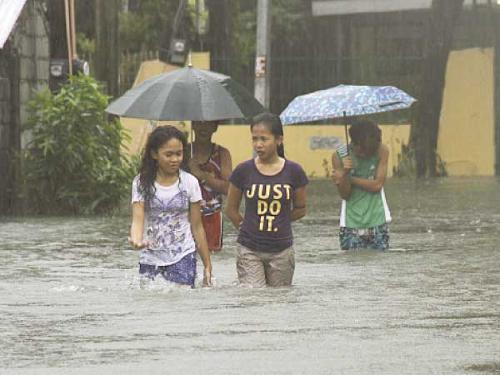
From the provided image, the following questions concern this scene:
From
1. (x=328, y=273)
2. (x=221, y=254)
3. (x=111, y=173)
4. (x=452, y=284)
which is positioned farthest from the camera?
(x=111, y=173)

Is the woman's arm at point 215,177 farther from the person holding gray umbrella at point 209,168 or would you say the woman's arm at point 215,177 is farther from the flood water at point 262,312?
the flood water at point 262,312

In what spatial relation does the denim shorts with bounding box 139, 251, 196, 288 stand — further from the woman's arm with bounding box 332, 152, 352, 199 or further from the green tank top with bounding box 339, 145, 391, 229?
the green tank top with bounding box 339, 145, 391, 229

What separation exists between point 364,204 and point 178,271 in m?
3.87

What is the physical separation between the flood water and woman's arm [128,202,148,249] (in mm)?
394

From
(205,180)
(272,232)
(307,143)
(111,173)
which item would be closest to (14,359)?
(272,232)


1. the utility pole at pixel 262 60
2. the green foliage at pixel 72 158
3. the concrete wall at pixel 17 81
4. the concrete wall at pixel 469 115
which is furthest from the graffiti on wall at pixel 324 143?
the green foliage at pixel 72 158

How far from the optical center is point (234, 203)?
11742mm

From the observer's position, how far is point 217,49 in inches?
1383

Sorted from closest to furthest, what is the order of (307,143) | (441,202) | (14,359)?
1. (14,359)
2. (441,202)
3. (307,143)

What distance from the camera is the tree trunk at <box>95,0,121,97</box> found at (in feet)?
81.0

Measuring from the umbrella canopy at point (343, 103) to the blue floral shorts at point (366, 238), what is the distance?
1.07m

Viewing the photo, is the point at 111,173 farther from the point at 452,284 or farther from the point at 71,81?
the point at 452,284

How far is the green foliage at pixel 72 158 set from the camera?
21078 mm

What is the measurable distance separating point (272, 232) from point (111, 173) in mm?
9874
